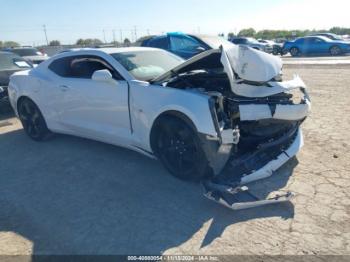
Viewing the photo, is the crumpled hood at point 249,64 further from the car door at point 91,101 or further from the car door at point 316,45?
the car door at point 316,45

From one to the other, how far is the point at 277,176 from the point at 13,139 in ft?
15.6

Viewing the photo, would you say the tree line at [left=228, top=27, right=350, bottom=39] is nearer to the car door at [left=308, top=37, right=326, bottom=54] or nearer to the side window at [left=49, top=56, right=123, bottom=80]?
the car door at [left=308, top=37, right=326, bottom=54]

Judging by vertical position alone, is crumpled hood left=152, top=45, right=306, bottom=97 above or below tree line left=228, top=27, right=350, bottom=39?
above

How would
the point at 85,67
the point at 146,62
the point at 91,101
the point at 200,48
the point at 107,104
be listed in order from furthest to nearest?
the point at 200,48 → the point at 85,67 → the point at 146,62 → the point at 91,101 → the point at 107,104

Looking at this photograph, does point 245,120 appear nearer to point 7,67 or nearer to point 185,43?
point 7,67

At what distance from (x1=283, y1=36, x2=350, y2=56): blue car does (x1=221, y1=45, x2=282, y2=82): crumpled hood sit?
2266 cm

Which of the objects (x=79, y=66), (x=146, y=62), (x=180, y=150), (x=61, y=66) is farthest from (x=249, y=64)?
(x=61, y=66)

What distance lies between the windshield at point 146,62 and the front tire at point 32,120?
2019mm

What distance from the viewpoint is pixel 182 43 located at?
1159cm

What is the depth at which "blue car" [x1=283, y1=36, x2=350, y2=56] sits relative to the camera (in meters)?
24.2

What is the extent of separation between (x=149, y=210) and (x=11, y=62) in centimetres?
758

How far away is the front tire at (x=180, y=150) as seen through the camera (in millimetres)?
3912

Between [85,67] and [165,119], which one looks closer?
[165,119]

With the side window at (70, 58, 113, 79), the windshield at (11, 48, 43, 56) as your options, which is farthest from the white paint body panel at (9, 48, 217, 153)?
the windshield at (11, 48, 43, 56)
